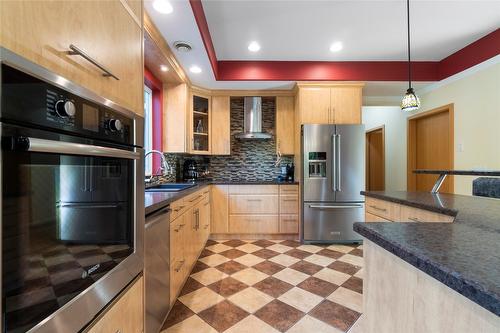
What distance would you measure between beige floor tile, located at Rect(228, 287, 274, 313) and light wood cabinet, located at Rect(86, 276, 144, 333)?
0.89 m

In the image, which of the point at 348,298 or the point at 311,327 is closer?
the point at 311,327

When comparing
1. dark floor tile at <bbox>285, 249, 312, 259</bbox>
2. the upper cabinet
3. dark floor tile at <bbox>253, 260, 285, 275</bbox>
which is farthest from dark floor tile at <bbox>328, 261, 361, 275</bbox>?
the upper cabinet

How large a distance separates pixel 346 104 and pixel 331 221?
1649 millimetres

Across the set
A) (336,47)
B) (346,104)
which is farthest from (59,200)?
(346,104)

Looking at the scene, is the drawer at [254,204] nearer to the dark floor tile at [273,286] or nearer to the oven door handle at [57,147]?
the dark floor tile at [273,286]

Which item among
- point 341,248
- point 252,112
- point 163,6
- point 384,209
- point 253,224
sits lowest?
point 341,248

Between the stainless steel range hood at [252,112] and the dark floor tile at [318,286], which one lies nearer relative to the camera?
the dark floor tile at [318,286]

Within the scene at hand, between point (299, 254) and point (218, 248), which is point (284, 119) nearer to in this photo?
point (299, 254)

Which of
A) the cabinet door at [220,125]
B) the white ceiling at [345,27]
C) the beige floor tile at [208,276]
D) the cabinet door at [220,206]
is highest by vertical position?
the white ceiling at [345,27]

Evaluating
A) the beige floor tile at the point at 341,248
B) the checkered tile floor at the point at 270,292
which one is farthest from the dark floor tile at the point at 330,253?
the beige floor tile at the point at 341,248

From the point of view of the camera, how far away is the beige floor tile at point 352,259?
8.59 ft

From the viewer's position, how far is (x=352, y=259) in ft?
8.97

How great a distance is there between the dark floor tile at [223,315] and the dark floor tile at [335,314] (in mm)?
530

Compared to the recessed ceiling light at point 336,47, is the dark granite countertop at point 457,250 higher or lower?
lower
